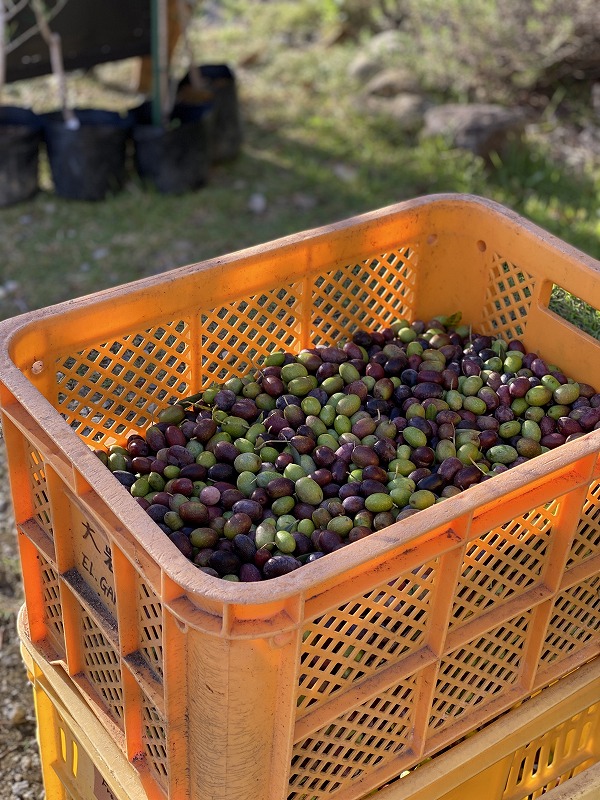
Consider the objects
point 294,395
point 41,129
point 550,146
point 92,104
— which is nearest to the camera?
point 294,395

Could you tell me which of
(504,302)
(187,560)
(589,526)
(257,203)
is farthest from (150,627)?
(257,203)

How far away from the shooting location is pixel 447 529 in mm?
1662

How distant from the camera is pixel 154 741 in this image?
1795 millimetres

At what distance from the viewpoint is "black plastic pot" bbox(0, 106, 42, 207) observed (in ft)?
17.3

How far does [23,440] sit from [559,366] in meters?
1.38

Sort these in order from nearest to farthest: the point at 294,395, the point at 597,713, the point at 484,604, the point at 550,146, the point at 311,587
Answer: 1. the point at 311,587
2. the point at 484,604
3. the point at 597,713
4. the point at 294,395
5. the point at 550,146

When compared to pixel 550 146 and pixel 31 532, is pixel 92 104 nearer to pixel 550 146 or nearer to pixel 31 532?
pixel 550 146

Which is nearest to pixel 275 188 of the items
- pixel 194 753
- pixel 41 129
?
pixel 41 129

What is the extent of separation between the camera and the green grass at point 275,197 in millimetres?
4938

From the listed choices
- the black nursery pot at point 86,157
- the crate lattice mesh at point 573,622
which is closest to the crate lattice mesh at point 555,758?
the crate lattice mesh at point 573,622

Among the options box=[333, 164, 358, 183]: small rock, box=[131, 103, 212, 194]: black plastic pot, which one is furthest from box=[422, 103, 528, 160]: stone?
box=[131, 103, 212, 194]: black plastic pot

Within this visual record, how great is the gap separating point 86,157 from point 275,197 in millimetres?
1057

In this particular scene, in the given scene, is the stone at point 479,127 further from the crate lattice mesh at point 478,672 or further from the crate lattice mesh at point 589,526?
the crate lattice mesh at point 478,672

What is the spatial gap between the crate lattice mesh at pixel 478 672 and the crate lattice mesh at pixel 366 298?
999 millimetres
